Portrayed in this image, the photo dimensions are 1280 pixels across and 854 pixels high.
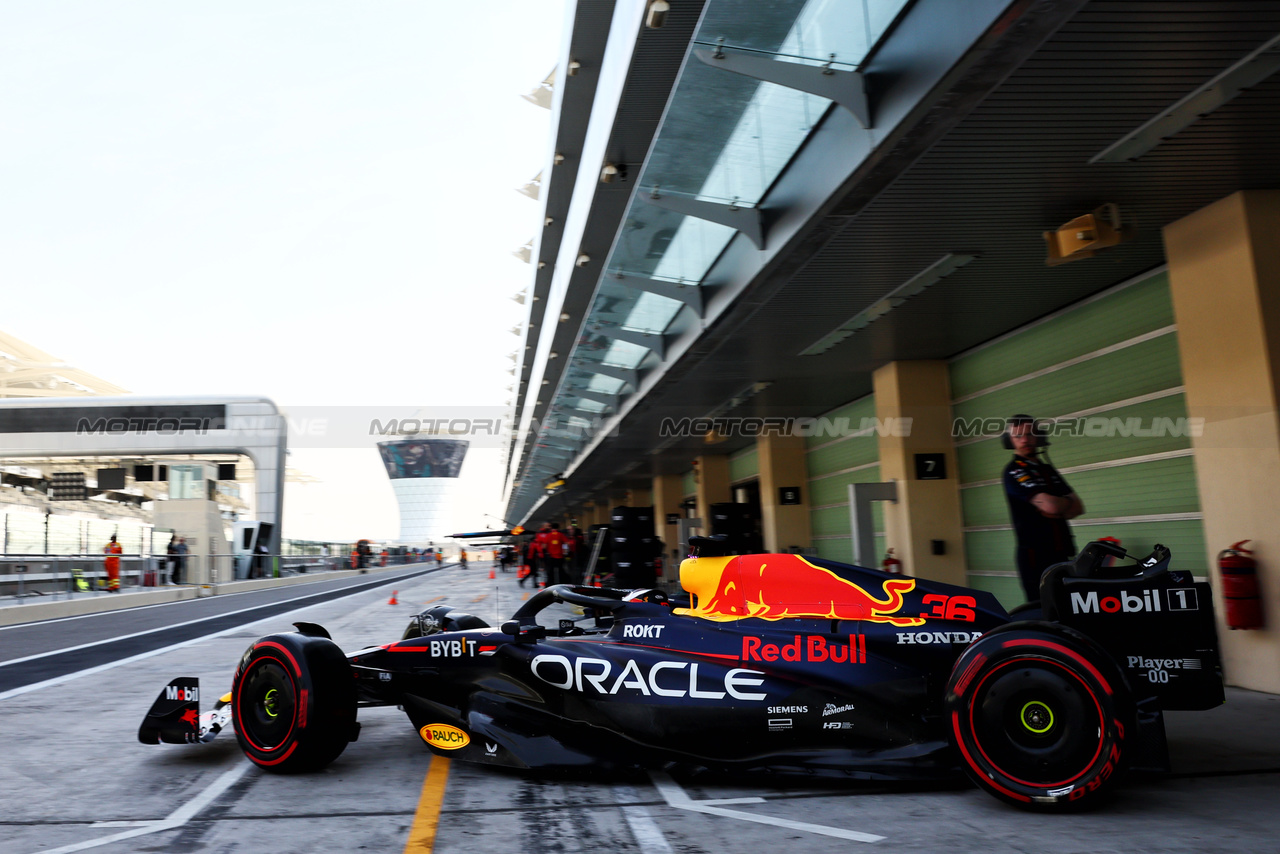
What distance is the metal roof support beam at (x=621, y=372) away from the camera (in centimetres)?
1522

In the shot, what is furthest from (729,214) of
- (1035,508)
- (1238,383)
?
(1238,383)

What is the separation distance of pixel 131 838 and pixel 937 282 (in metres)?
8.07

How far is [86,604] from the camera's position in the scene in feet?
63.7

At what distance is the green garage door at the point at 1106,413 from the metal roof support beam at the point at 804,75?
13.9ft

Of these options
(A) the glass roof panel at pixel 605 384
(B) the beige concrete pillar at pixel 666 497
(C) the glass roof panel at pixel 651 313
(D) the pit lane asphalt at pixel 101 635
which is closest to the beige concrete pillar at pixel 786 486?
(A) the glass roof panel at pixel 605 384

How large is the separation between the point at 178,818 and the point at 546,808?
1.56 meters

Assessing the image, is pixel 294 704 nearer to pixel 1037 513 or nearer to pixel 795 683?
pixel 795 683

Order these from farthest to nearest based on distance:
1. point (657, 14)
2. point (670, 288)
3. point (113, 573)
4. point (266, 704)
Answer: point (113, 573) < point (670, 288) < point (657, 14) < point (266, 704)

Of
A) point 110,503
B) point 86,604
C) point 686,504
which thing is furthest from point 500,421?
point 110,503

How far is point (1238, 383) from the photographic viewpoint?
6664mm

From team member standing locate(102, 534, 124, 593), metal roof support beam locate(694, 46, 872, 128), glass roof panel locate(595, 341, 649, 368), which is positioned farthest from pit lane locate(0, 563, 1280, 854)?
team member standing locate(102, 534, 124, 593)

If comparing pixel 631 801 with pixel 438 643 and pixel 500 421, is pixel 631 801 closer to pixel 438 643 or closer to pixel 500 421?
pixel 438 643

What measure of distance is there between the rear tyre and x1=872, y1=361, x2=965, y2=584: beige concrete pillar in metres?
9.47

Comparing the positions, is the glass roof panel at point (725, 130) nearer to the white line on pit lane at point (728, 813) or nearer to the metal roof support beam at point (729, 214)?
the metal roof support beam at point (729, 214)
